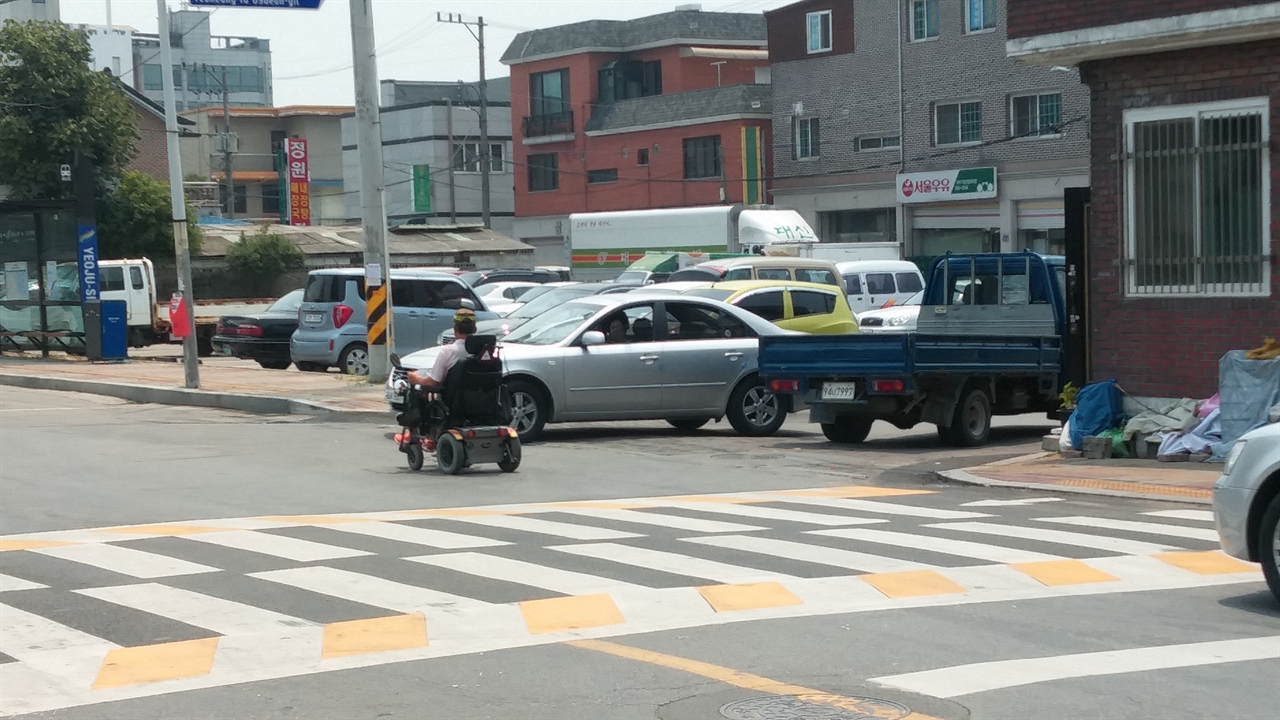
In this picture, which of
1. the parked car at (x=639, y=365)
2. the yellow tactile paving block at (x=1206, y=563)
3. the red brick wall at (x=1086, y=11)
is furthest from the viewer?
the parked car at (x=639, y=365)

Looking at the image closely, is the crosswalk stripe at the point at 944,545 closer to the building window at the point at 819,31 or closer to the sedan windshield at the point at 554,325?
the sedan windshield at the point at 554,325

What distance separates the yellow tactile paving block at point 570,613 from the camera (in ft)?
24.9

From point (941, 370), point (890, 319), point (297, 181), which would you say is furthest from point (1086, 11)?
point (297, 181)

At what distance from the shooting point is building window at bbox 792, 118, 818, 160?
53594mm

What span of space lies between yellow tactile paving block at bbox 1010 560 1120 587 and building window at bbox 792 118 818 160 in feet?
149

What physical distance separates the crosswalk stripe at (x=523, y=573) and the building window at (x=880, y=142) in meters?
42.5

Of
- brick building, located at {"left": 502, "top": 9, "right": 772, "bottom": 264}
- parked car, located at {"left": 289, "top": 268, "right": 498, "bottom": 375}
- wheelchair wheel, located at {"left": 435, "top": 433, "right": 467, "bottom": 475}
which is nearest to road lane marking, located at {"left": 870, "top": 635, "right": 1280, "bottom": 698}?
wheelchair wheel, located at {"left": 435, "top": 433, "right": 467, "bottom": 475}

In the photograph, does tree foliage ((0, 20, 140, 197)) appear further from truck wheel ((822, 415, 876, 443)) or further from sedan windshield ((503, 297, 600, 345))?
truck wheel ((822, 415, 876, 443))

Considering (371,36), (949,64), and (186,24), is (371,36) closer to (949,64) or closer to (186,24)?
Result: (949,64)

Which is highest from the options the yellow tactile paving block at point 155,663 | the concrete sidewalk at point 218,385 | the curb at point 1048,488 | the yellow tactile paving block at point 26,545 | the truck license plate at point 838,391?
the truck license plate at point 838,391

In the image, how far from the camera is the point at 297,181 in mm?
64750

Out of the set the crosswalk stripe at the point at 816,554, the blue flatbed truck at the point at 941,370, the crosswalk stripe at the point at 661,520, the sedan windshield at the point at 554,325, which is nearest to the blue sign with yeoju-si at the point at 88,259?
the sedan windshield at the point at 554,325

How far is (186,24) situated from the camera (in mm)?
110625

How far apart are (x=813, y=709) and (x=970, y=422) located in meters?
11.2
